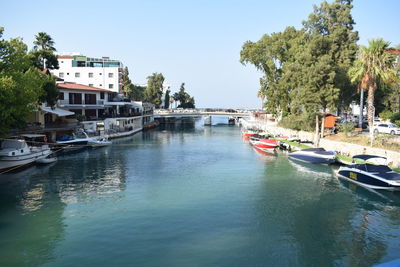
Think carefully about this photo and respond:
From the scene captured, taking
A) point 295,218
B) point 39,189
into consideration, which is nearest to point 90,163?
point 39,189

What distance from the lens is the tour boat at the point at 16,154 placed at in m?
34.9

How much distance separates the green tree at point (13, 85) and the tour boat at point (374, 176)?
108ft

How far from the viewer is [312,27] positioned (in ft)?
202

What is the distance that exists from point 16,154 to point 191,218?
2473 cm

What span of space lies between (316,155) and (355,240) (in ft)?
74.7

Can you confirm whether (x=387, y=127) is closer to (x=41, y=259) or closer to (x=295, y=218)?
(x=295, y=218)

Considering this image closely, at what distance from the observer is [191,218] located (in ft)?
73.4

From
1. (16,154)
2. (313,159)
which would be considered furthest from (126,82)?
(313,159)

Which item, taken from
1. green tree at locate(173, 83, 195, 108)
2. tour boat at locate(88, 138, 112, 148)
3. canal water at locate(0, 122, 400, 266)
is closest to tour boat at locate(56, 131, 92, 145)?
tour boat at locate(88, 138, 112, 148)

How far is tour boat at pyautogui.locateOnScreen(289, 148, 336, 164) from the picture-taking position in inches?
1576

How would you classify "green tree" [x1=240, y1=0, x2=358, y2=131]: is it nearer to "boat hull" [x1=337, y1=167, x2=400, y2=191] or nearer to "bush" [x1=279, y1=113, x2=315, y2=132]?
→ "bush" [x1=279, y1=113, x2=315, y2=132]

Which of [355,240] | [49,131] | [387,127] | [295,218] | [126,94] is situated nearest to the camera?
[355,240]

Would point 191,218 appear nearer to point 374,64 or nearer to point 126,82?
point 374,64

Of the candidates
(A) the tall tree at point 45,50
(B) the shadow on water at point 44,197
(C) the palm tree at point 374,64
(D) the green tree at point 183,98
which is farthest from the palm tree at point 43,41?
(D) the green tree at point 183,98
